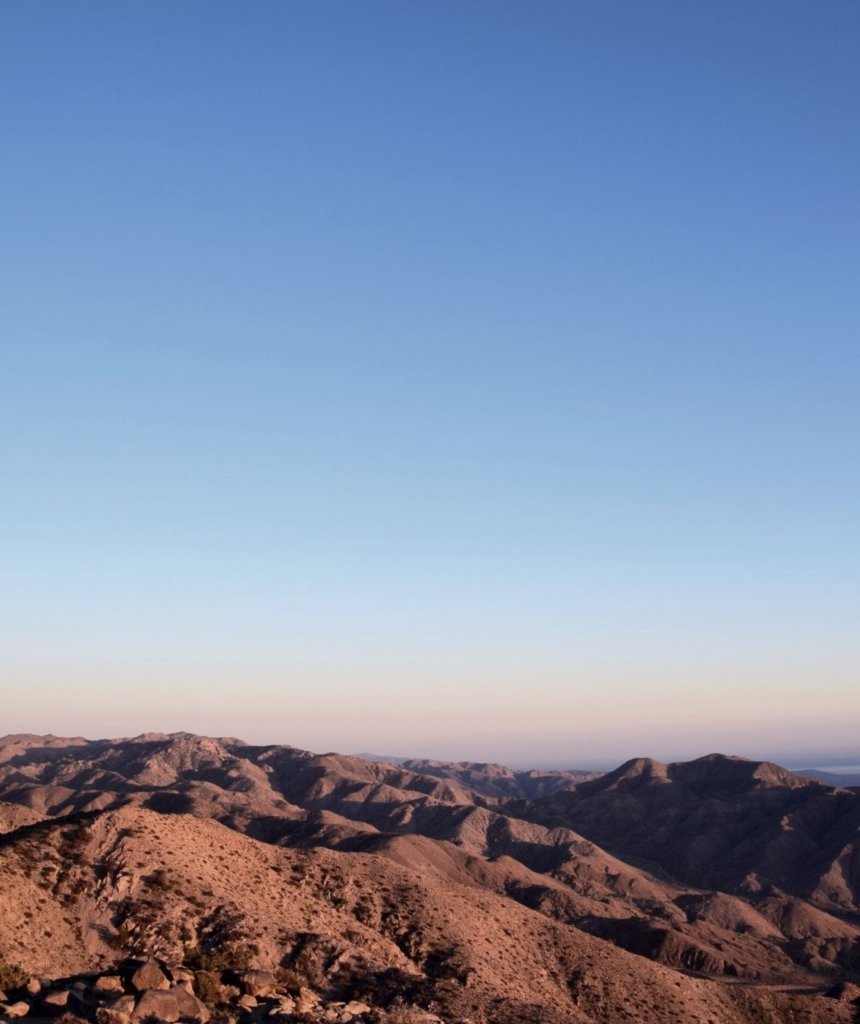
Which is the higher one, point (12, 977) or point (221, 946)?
point (12, 977)

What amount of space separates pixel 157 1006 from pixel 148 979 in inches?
153

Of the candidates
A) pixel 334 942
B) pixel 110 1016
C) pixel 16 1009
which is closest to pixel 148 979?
pixel 16 1009

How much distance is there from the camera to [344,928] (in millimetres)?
47406

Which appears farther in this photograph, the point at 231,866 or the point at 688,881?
the point at 688,881

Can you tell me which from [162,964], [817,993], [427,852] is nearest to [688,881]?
[427,852]

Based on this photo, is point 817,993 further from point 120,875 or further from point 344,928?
point 120,875

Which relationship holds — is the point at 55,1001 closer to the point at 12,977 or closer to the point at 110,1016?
the point at 12,977

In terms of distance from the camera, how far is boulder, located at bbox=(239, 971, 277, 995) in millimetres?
35250

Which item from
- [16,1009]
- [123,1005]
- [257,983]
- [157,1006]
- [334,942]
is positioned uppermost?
[123,1005]

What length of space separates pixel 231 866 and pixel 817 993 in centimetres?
4038

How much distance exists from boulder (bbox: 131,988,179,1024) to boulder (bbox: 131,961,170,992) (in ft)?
8.42

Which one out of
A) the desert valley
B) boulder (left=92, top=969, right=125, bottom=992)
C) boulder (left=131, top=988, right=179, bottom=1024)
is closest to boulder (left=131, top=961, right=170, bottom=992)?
the desert valley

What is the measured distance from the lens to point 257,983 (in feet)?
117

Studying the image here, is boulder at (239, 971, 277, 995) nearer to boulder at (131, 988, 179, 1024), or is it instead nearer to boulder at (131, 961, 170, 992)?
boulder at (131, 961, 170, 992)
